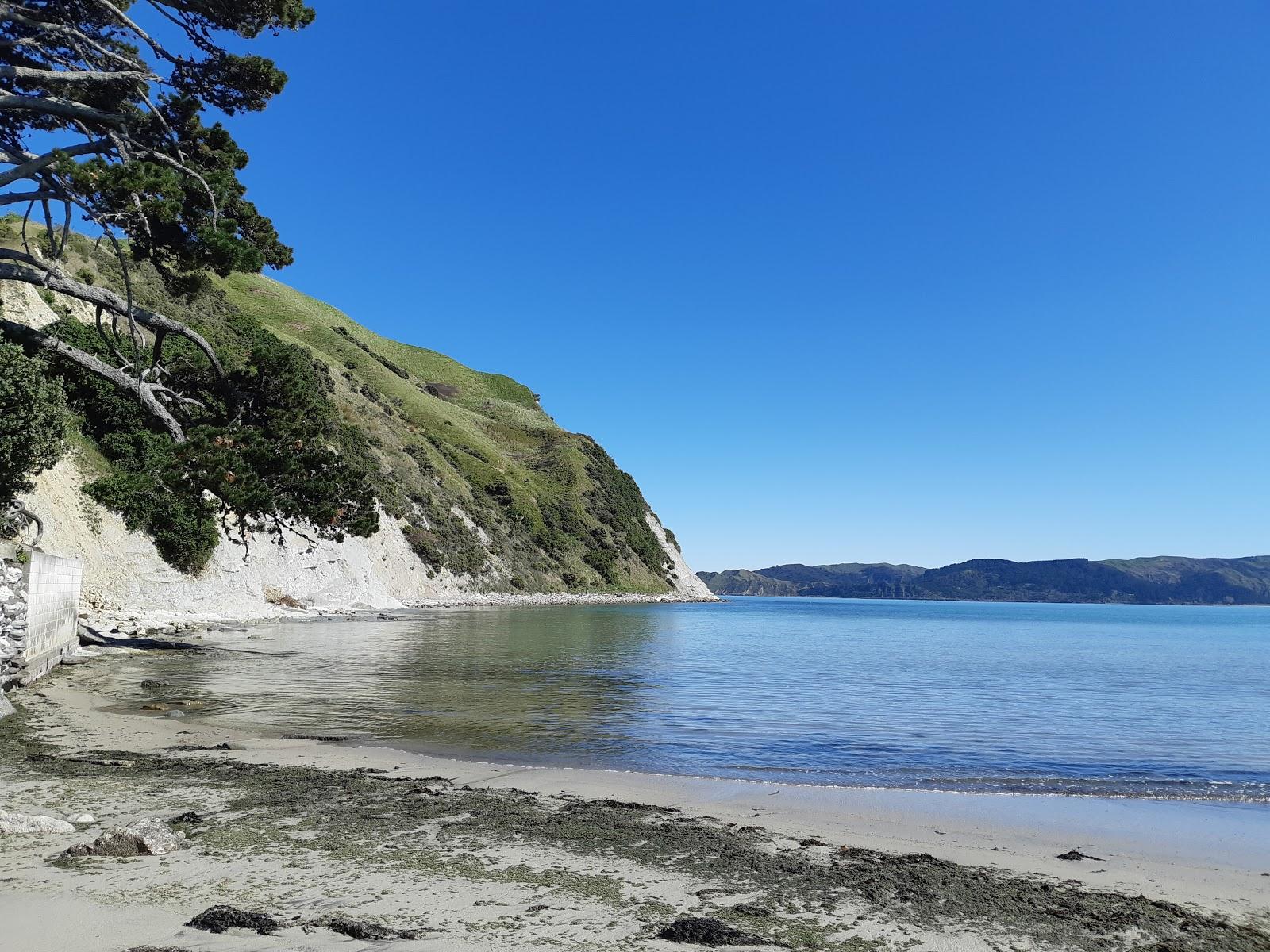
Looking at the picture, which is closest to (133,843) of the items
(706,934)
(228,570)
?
(706,934)

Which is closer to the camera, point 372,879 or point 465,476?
point 372,879

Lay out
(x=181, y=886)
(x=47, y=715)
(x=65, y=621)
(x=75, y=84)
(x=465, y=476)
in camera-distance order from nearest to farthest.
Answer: (x=181, y=886) < (x=47, y=715) < (x=75, y=84) < (x=65, y=621) < (x=465, y=476)

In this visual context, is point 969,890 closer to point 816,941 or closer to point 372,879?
point 816,941

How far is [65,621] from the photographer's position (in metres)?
20.8

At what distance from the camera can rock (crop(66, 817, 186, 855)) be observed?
21.0ft

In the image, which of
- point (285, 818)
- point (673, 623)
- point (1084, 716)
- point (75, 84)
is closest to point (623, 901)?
point (285, 818)

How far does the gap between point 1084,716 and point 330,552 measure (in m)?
54.2

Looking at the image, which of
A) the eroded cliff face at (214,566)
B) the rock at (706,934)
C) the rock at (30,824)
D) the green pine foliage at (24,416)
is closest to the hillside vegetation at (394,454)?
the eroded cliff face at (214,566)

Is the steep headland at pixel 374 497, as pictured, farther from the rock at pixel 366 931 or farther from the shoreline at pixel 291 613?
the rock at pixel 366 931

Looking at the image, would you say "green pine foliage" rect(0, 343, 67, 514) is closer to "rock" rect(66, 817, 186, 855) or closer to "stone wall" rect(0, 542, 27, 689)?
"stone wall" rect(0, 542, 27, 689)

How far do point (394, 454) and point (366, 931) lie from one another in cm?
9552

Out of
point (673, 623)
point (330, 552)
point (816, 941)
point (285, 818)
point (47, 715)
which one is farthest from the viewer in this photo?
point (673, 623)

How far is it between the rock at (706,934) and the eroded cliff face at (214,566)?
72.5ft

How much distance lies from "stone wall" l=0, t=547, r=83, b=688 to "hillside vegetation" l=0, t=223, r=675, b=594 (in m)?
3.35
